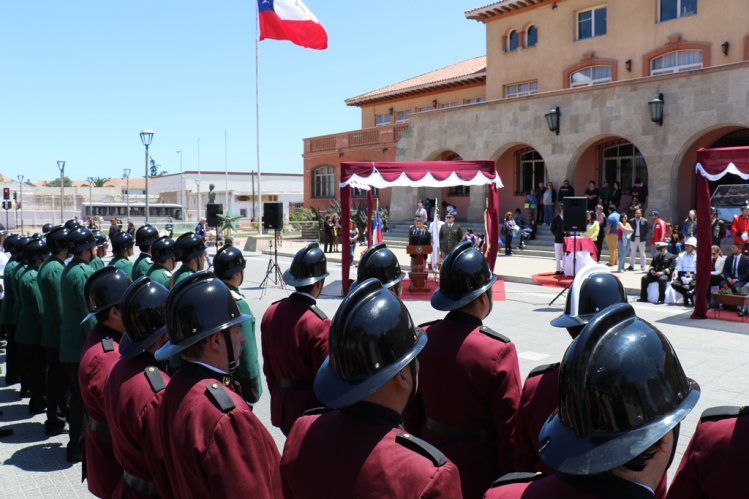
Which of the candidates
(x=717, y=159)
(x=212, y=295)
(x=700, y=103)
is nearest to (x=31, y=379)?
(x=212, y=295)

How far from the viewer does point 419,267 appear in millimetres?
17141

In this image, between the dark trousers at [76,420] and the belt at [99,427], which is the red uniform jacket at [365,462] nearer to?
the belt at [99,427]

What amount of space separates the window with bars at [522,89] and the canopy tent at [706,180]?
19521 mm

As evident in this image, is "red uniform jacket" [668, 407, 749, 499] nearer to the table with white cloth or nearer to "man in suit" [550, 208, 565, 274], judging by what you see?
the table with white cloth

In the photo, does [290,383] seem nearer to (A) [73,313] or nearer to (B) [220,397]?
(B) [220,397]

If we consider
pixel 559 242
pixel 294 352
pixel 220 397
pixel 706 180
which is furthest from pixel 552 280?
pixel 220 397

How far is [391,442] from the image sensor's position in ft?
6.61

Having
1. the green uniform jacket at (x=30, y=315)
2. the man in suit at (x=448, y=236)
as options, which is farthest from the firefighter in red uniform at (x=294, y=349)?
the man in suit at (x=448, y=236)

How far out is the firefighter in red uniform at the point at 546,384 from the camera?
2797 millimetres

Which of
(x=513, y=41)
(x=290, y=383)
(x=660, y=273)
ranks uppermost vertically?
(x=513, y=41)

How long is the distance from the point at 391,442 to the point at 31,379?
6.51 m

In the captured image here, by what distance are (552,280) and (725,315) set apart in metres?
5.49

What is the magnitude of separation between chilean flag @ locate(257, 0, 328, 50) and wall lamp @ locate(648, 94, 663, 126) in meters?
11.6

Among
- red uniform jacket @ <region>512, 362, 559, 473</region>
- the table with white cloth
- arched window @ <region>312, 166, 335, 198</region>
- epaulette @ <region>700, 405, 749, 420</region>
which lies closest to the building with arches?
arched window @ <region>312, 166, 335, 198</region>
